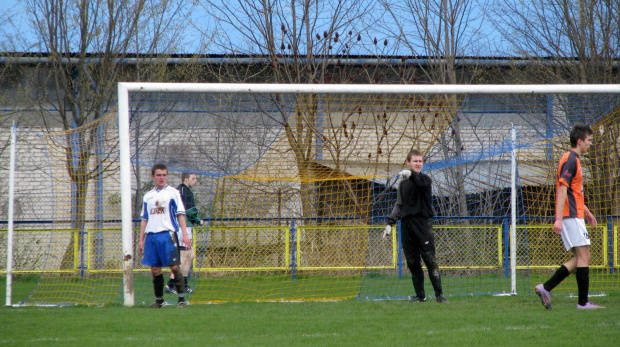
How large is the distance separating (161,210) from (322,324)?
8.53ft

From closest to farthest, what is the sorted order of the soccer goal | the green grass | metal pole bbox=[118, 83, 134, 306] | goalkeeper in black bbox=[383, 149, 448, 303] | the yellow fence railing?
A: the green grass, goalkeeper in black bbox=[383, 149, 448, 303], metal pole bbox=[118, 83, 134, 306], the soccer goal, the yellow fence railing

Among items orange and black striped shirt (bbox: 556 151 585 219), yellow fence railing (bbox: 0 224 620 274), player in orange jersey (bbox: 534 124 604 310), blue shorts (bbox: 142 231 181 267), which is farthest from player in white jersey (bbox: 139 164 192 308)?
yellow fence railing (bbox: 0 224 620 274)

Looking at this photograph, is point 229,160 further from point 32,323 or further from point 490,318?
point 490,318

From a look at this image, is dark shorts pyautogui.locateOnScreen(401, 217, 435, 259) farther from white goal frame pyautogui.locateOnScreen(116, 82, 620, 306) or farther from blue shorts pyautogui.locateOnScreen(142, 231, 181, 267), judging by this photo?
blue shorts pyautogui.locateOnScreen(142, 231, 181, 267)

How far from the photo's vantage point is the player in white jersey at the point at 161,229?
25.7ft

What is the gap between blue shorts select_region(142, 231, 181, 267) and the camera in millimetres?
7820

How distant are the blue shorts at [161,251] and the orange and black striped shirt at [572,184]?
4346mm

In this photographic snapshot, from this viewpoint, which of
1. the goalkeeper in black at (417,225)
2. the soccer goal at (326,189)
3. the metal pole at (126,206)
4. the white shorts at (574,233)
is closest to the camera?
the white shorts at (574,233)

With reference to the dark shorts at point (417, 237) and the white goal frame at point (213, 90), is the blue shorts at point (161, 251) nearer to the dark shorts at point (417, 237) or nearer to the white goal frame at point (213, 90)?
the white goal frame at point (213, 90)

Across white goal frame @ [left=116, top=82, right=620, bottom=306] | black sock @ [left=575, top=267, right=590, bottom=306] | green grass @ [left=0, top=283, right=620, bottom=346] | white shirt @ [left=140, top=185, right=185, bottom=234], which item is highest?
white goal frame @ [left=116, top=82, right=620, bottom=306]

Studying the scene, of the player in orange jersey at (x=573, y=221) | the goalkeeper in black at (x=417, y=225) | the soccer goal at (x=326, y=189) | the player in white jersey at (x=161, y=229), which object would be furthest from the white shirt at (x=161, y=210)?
the player in orange jersey at (x=573, y=221)

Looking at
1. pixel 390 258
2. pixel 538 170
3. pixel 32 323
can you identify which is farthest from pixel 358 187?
pixel 32 323

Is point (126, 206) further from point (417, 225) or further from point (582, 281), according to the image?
point (582, 281)

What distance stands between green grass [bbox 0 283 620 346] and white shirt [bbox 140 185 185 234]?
949 millimetres
